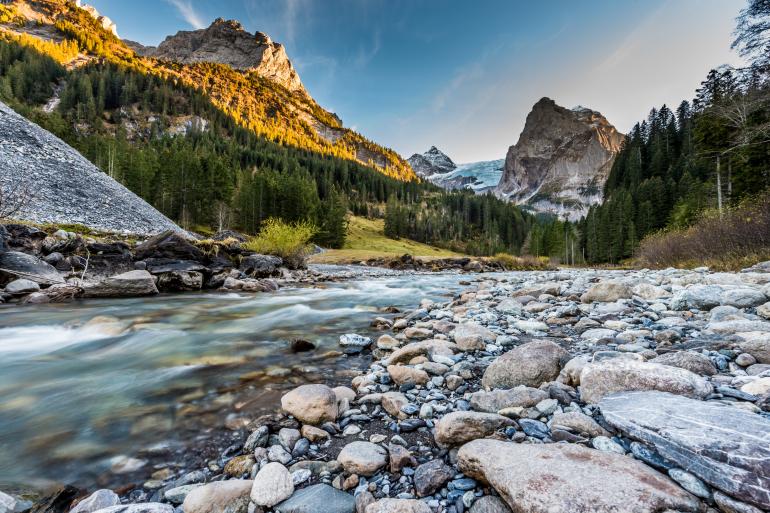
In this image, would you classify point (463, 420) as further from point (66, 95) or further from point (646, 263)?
point (66, 95)

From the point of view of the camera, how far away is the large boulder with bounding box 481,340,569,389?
3361 millimetres

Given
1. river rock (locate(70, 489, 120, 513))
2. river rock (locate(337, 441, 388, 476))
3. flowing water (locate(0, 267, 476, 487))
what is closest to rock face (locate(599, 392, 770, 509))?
river rock (locate(337, 441, 388, 476))

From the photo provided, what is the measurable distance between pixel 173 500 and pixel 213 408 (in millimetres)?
1389

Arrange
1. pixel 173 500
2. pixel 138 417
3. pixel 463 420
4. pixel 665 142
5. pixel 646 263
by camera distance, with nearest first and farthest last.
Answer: pixel 173 500, pixel 463 420, pixel 138 417, pixel 646 263, pixel 665 142

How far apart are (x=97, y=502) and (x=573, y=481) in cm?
288

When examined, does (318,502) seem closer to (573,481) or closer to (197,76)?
(573,481)

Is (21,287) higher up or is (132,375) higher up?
(21,287)

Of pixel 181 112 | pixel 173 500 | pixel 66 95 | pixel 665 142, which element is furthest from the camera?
pixel 181 112

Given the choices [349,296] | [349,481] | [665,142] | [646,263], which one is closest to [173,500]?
[349,481]

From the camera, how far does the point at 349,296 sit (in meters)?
12.2

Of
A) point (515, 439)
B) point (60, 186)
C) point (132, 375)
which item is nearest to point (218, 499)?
point (515, 439)

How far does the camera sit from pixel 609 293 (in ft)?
24.3

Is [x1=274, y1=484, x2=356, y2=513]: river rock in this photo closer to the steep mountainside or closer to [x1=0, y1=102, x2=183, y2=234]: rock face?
[x1=0, y1=102, x2=183, y2=234]: rock face

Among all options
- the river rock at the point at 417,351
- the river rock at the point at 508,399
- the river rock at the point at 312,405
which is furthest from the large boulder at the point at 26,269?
the river rock at the point at 508,399
